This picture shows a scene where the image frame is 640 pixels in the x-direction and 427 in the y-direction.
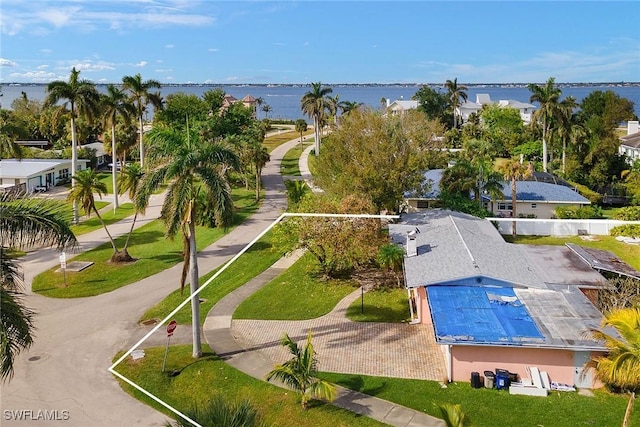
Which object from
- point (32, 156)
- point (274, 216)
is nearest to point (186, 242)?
point (274, 216)

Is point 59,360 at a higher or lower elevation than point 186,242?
lower

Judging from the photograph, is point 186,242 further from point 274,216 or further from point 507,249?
point 274,216

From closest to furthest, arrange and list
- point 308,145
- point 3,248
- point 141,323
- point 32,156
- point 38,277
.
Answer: point 3,248
point 141,323
point 38,277
point 32,156
point 308,145

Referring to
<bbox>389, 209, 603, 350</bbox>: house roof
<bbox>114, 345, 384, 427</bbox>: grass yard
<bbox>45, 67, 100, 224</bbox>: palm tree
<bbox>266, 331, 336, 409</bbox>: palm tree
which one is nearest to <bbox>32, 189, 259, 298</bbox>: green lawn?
<bbox>114, 345, 384, 427</bbox>: grass yard

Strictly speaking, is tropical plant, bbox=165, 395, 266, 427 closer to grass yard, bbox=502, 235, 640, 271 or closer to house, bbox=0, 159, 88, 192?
grass yard, bbox=502, 235, 640, 271

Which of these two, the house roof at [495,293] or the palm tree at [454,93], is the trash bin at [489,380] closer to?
the house roof at [495,293]

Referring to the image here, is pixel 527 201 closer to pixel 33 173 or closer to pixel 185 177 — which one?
pixel 185 177
